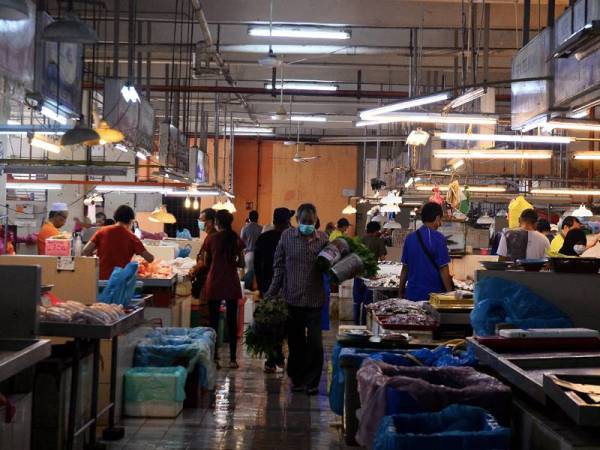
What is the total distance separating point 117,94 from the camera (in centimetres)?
885

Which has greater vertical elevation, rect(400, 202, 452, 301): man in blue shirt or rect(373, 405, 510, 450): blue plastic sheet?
rect(400, 202, 452, 301): man in blue shirt

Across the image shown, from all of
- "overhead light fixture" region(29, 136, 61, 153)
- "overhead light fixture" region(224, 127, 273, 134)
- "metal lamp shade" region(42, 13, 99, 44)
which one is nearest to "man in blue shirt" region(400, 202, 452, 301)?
"metal lamp shade" region(42, 13, 99, 44)

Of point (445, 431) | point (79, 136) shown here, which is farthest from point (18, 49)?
point (445, 431)

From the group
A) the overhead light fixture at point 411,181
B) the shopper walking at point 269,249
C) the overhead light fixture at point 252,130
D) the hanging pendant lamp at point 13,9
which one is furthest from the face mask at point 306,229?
the overhead light fixture at point 252,130

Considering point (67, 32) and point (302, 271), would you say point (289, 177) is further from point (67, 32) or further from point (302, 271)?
point (67, 32)

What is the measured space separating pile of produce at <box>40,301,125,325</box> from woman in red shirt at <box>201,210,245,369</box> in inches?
163

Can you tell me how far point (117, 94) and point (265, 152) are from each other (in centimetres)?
2048

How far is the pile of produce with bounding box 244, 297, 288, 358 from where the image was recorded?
8148 mm

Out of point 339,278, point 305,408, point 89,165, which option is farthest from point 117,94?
point 89,165

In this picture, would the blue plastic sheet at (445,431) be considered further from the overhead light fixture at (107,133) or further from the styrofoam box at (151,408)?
the overhead light fixture at (107,133)

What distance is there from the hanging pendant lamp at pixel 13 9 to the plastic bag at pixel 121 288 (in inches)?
105

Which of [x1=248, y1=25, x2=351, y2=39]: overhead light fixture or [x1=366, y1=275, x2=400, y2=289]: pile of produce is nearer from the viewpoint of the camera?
[x1=366, y1=275, x2=400, y2=289]: pile of produce

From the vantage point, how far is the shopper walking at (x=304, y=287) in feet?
27.4

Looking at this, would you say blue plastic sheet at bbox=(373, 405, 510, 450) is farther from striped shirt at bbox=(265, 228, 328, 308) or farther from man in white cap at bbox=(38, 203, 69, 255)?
man in white cap at bbox=(38, 203, 69, 255)
